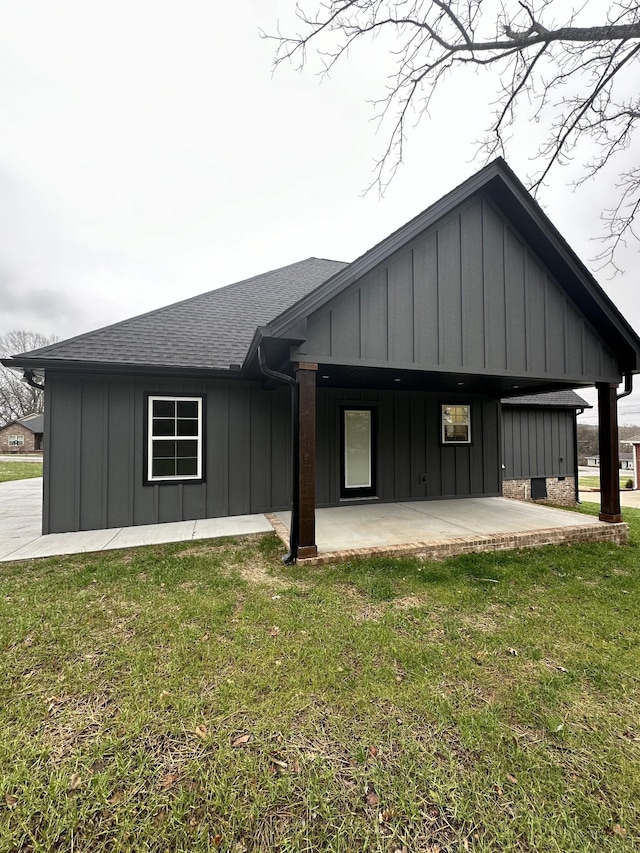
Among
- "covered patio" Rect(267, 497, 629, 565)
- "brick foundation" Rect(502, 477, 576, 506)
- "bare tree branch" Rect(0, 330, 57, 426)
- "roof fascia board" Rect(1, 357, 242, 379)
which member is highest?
"bare tree branch" Rect(0, 330, 57, 426)

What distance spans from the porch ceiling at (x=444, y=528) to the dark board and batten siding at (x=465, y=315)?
2363 mm

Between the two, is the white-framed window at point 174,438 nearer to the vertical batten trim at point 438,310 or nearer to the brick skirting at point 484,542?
the brick skirting at point 484,542

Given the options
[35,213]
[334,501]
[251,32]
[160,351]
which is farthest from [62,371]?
[35,213]

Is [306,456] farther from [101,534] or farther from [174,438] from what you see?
[101,534]

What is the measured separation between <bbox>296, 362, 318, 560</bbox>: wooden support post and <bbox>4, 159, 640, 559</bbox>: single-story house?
18 millimetres

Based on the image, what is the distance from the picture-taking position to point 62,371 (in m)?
5.49

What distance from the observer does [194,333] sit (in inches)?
271

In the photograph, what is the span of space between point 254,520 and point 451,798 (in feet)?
16.2

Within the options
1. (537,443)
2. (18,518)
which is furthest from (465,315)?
(18,518)

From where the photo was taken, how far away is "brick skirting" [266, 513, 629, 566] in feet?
14.6

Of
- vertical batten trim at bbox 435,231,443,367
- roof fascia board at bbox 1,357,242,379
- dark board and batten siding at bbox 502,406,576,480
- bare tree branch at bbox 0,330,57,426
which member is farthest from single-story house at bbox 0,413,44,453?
vertical batten trim at bbox 435,231,443,367

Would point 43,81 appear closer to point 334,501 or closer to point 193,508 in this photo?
point 193,508

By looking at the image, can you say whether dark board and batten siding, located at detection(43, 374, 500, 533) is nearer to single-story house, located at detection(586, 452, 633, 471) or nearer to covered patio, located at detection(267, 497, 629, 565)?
covered patio, located at detection(267, 497, 629, 565)

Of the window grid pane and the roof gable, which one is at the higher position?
the roof gable
